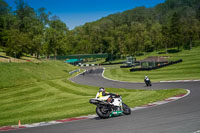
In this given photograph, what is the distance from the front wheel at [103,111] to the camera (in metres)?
15.0

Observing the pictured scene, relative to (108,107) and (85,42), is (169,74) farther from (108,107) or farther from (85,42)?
(85,42)

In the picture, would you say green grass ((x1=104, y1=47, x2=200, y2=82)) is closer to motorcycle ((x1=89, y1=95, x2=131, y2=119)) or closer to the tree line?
motorcycle ((x1=89, y1=95, x2=131, y2=119))

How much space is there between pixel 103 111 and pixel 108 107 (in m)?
0.42

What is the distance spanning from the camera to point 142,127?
1167cm

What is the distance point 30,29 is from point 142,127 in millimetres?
123313

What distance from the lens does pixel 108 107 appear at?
1532 centimetres

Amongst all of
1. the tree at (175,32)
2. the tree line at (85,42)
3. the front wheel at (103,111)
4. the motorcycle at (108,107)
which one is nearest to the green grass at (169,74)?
the motorcycle at (108,107)

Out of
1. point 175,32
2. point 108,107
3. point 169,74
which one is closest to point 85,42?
point 175,32

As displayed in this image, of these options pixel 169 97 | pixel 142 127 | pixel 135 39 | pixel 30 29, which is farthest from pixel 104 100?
pixel 135 39

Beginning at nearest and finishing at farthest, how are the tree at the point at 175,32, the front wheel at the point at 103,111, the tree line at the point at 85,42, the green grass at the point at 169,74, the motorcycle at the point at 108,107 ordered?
the front wheel at the point at 103,111, the motorcycle at the point at 108,107, the green grass at the point at 169,74, the tree line at the point at 85,42, the tree at the point at 175,32

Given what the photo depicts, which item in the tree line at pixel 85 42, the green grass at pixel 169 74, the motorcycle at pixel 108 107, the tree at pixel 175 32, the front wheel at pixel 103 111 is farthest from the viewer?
the tree at pixel 175 32

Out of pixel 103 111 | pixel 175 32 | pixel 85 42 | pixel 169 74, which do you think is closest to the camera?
pixel 103 111

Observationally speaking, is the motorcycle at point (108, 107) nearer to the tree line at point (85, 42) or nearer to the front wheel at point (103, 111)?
the front wheel at point (103, 111)

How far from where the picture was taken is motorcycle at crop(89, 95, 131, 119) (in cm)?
1509
